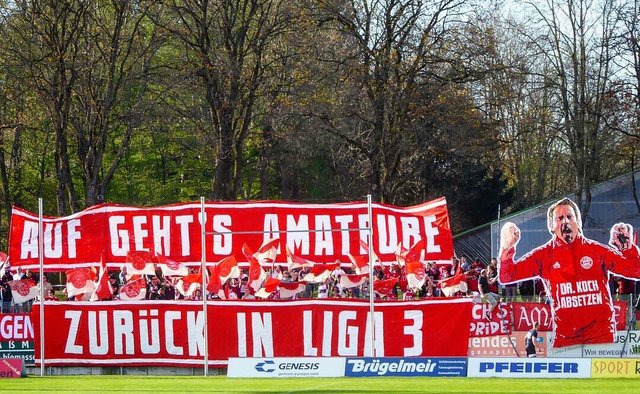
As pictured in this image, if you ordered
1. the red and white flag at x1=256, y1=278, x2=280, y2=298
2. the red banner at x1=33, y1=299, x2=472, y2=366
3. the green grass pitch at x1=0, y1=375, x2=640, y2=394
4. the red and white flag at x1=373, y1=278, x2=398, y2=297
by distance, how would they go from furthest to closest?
the red and white flag at x1=373, y1=278, x2=398, y2=297 → the red and white flag at x1=256, y1=278, x2=280, y2=298 → the red banner at x1=33, y1=299, x2=472, y2=366 → the green grass pitch at x1=0, y1=375, x2=640, y2=394

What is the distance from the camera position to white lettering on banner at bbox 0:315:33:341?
27609 mm

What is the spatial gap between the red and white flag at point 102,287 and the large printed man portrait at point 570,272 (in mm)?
8840

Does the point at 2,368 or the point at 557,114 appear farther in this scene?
the point at 557,114

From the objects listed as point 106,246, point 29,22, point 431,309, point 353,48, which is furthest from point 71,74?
point 431,309

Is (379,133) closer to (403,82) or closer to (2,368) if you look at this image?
(403,82)

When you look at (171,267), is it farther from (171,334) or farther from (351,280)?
(351,280)

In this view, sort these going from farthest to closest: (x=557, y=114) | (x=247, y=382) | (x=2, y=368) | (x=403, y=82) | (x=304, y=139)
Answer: (x=557, y=114)
(x=304, y=139)
(x=403, y=82)
(x=2, y=368)
(x=247, y=382)

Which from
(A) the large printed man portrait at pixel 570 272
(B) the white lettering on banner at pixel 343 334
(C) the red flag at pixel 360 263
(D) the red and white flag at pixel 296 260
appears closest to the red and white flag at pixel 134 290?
(D) the red and white flag at pixel 296 260

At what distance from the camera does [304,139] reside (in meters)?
44.5

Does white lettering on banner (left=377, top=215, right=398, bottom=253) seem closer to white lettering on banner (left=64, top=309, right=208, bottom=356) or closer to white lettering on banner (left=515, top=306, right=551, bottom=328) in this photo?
white lettering on banner (left=64, top=309, right=208, bottom=356)

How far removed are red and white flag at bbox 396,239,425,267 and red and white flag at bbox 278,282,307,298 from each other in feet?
12.3

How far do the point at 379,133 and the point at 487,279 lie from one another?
970cm

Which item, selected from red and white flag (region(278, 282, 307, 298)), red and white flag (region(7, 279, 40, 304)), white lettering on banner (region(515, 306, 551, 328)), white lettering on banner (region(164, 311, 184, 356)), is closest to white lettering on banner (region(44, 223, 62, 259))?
red and white flag (region(7, 279, 40, 304))

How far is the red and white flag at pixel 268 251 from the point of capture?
25375 mm
